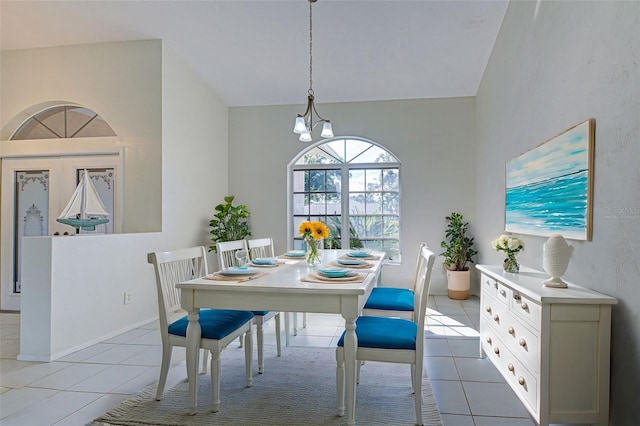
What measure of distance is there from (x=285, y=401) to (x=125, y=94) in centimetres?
379

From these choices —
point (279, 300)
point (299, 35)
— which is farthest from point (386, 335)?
point (299, 35)

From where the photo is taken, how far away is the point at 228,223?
18.1ft

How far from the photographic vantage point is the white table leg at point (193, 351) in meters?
2.16

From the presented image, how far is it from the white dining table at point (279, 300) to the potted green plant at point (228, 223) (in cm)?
321

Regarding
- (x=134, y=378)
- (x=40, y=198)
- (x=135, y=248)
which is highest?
(x=40, y=198)

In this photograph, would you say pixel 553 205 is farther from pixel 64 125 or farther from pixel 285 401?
pixel 64 125

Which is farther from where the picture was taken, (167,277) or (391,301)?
(391,301)

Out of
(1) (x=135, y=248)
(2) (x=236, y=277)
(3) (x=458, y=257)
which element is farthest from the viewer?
(3) (x=458, y=257)

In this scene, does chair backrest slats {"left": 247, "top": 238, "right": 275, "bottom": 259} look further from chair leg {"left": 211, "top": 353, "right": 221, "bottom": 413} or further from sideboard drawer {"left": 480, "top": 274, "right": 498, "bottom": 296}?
sideboard drawer {"left": 480, "top": 274, "right": 498, "bottom": 296}

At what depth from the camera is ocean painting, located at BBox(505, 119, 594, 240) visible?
7.51ft

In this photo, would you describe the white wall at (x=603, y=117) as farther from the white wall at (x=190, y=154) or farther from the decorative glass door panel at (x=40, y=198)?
the decorative glass door panel at (x=40, y=198)

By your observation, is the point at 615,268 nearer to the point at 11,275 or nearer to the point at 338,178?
the point at 338,178

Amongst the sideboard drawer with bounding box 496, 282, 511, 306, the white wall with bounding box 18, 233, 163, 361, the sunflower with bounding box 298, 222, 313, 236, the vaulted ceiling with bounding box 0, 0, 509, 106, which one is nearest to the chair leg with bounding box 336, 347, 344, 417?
the sunflower with bounding box 298, 222, 313, 236

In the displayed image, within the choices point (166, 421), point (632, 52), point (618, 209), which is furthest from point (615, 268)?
point (166, 421)
